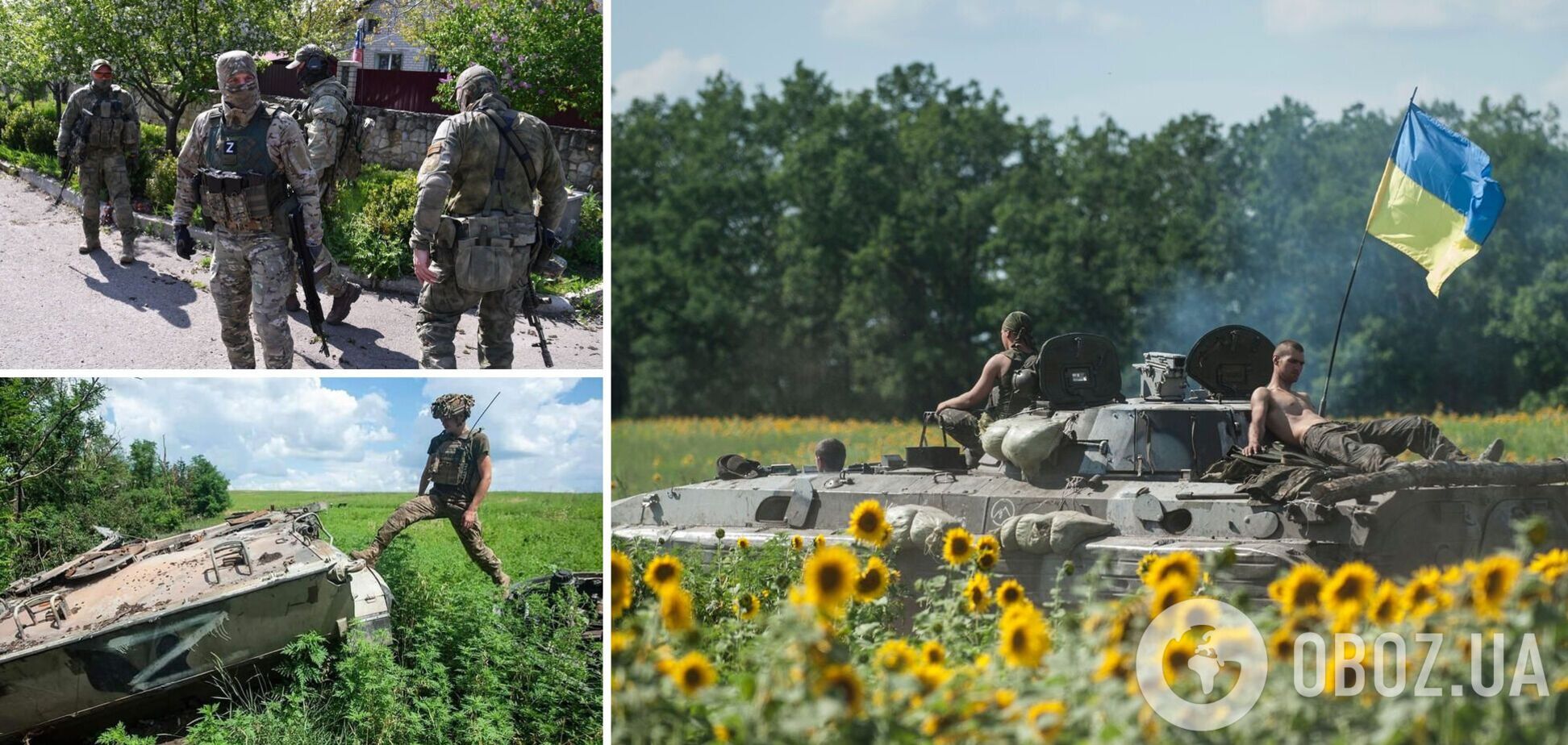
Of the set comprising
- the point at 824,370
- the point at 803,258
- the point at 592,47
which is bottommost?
the point at 824,370

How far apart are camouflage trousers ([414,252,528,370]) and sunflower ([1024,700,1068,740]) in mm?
6101

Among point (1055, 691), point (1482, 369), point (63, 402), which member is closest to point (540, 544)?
point (63, 402)

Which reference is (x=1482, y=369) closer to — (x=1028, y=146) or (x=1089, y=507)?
(x=1028, y=146)

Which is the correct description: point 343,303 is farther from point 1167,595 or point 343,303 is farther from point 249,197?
point 1167,595

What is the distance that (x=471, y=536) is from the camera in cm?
883

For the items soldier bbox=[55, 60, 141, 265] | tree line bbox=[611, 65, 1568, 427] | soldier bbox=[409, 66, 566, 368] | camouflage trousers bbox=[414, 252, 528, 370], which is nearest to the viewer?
soldier bbox=[409, 66, 566, 368]

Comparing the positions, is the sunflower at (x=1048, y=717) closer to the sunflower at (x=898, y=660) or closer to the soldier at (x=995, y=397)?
the sunflower at (x=898, y=660)

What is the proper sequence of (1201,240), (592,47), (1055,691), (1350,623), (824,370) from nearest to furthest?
1. (1055,691)
2. (1350,623)
3. (592,47)
4. (1201,240)
5. (824,370)

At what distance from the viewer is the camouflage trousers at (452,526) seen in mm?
8742

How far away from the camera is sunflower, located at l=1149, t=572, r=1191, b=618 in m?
4.39

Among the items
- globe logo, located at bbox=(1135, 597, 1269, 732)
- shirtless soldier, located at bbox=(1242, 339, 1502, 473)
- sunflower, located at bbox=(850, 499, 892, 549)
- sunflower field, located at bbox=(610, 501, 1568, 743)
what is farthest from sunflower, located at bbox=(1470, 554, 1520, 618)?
shirtless soldier, located at bbox=(1242, 339, 1502, 473)

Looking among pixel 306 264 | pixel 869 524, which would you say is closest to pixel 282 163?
pixel 306 264

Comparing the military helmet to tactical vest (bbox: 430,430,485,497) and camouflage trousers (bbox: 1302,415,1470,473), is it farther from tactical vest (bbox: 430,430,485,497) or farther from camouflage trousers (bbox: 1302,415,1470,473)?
camouflage trousers (bbox: 1302,415,1470,473)

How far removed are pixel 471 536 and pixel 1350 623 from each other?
546cm
